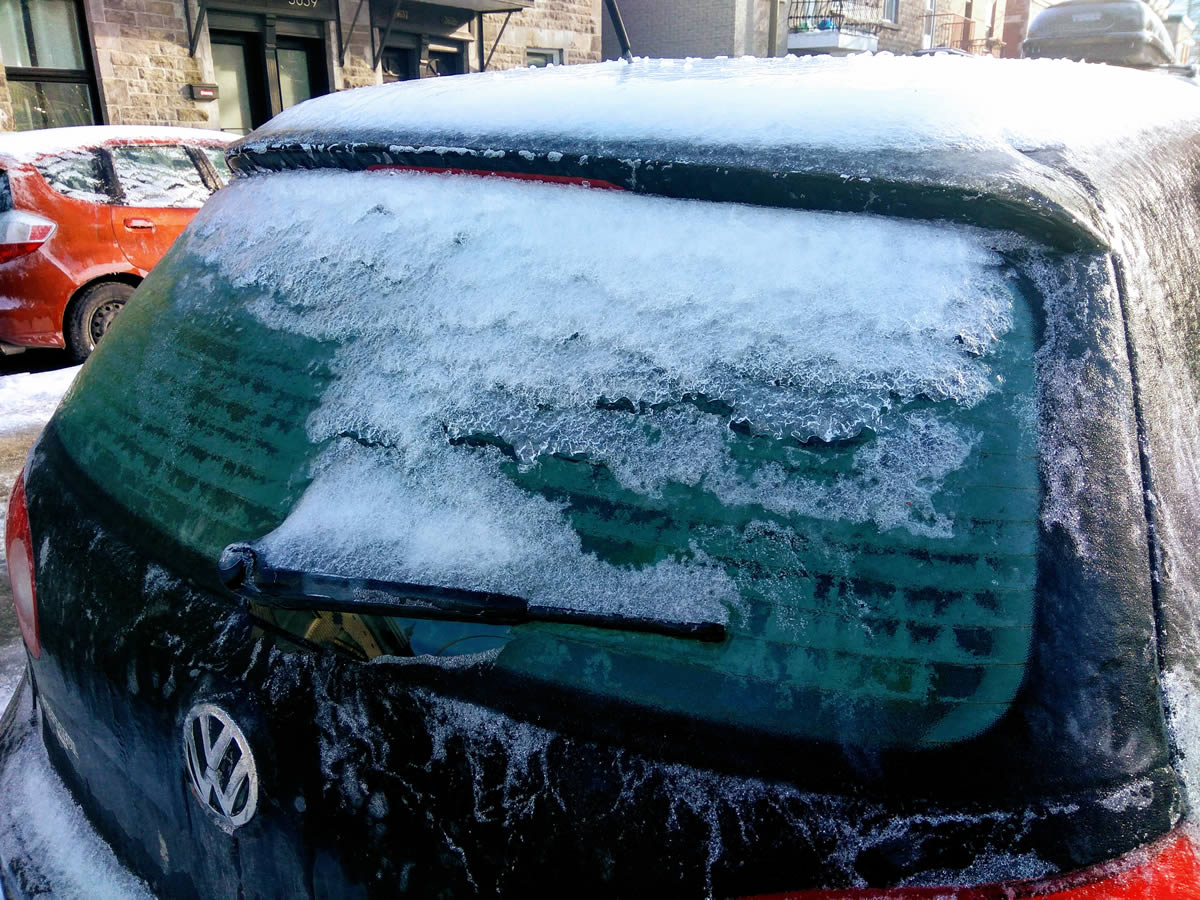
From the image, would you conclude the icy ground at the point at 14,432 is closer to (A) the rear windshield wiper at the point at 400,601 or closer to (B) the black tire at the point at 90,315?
(B) the black tire at the point at 90,315

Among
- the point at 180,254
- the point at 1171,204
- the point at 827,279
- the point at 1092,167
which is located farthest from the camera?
the point at 180,254

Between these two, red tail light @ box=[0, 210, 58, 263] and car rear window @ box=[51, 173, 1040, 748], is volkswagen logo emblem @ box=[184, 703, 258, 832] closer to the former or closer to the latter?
car rear window @ box=[51, 173, 1040, 748]

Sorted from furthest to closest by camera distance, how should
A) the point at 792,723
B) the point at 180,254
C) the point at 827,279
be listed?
1. the point at 180,254
2. the point at 827,279
3. the point at 792,723

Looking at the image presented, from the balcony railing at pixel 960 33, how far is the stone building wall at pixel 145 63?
23.7 m

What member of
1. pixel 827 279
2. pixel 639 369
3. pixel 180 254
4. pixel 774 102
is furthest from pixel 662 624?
pixel 180 254

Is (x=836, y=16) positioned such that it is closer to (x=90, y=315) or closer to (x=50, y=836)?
(x=90, y=315)

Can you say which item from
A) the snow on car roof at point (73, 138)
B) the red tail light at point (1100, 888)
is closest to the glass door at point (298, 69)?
the snow on car roof at point (73, 138)

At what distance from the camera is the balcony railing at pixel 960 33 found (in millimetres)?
28984

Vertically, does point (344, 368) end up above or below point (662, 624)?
above

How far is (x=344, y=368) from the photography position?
1.30 meters

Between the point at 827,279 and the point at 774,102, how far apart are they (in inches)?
14.0

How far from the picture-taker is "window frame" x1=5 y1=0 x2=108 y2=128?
37.4 ft

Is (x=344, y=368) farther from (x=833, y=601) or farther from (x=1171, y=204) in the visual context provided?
(x=1171, y=204)

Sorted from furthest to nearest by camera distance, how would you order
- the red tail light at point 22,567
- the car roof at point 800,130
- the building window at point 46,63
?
the building window at point 46,63
the red tail light at point 22,567
the car roof at point 800,130
